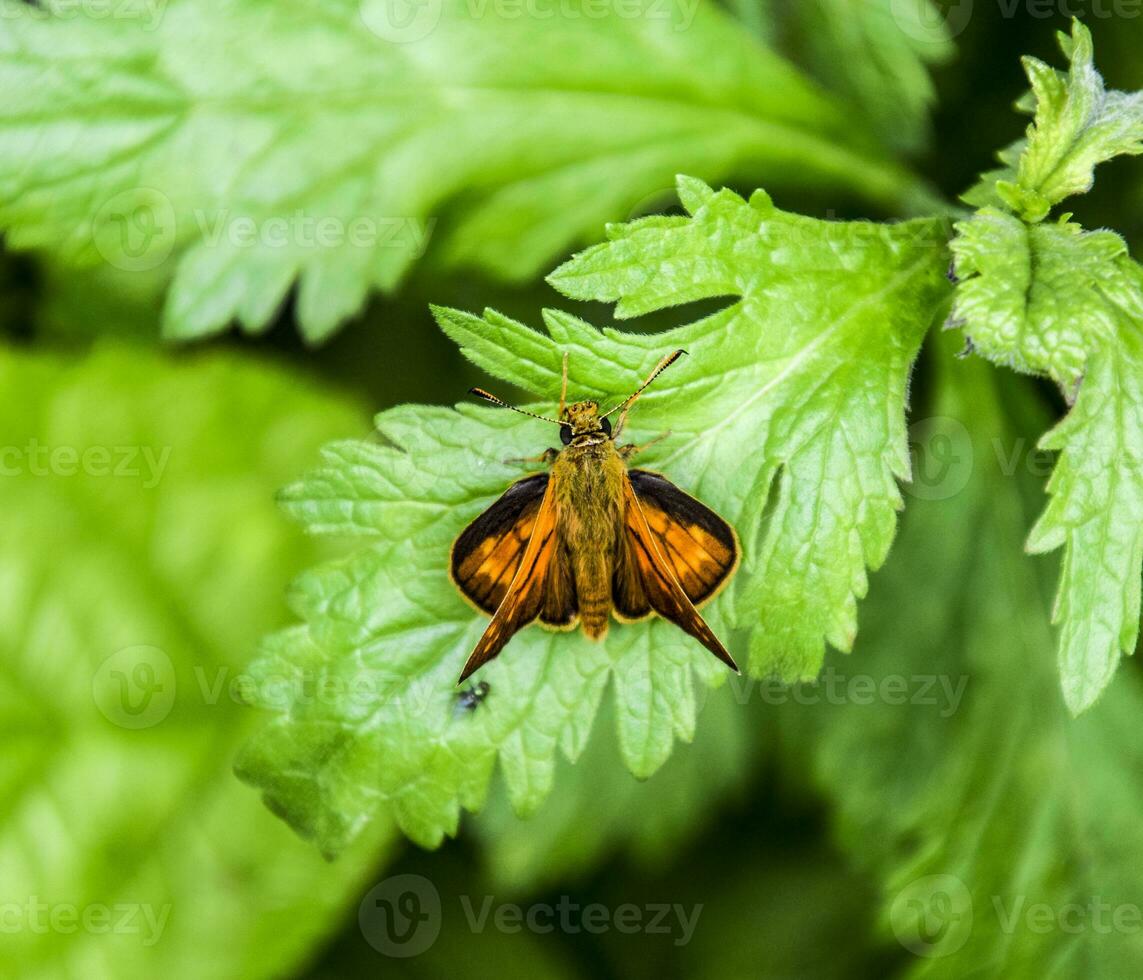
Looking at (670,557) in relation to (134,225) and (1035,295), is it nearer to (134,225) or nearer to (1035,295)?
(1035,295)

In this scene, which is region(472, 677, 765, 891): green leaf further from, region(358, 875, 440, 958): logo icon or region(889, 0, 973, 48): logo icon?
region(889, 0, 973, 48): logo icon

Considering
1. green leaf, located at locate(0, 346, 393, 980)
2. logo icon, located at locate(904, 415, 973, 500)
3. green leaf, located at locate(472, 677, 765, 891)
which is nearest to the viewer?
green leaf, located at locate(0, 346, 393, 980)

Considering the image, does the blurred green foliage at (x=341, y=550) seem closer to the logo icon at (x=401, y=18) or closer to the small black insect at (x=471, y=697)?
the logo icon at (x=401, y=18)

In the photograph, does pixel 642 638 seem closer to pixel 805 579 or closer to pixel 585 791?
pixel 805 579

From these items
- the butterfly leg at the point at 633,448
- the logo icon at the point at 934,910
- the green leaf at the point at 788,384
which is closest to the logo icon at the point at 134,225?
the green leaf at the point at 788,384

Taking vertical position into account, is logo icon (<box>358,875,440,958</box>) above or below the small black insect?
below

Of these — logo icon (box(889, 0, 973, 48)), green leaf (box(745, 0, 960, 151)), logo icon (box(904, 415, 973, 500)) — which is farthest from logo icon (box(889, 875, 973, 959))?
logo icon (box(889, 0, 973, 48))

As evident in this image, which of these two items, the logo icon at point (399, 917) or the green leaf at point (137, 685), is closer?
the green leaf at point (137, 685)
